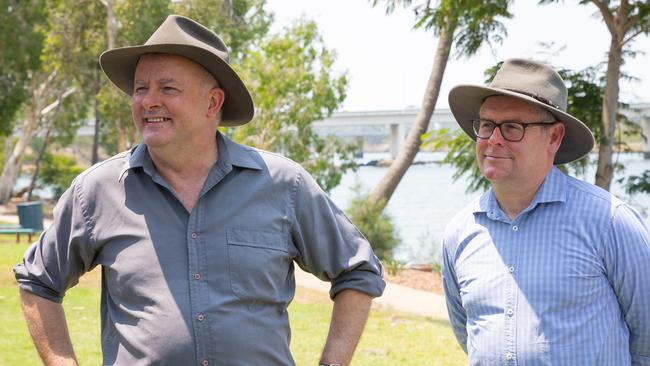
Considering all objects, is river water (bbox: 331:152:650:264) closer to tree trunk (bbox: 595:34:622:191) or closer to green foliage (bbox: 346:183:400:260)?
green foliage (bbox: 346:183:400:260)

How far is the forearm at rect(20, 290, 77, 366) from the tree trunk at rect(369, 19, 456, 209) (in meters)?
14.2

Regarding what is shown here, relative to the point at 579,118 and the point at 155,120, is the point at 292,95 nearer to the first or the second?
the point at 579,118

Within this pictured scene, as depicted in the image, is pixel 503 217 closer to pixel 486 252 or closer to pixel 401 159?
pixel 486 252

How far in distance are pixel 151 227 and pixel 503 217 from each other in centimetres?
138

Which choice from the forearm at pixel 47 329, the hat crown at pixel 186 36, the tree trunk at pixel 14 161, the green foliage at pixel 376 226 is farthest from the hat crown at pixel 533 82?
the tree trunk at pixel 14 161

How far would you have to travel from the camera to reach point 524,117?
146 inches

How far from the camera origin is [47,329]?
346 centimetres

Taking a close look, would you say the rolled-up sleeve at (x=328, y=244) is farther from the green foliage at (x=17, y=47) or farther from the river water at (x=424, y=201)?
the green foliage at (x=17, y=47)

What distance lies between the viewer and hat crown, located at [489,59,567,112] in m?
3.71

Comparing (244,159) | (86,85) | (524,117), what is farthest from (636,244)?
(86,85)

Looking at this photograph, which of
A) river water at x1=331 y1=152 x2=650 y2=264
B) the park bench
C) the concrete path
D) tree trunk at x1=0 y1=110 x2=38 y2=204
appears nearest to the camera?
the concrete path

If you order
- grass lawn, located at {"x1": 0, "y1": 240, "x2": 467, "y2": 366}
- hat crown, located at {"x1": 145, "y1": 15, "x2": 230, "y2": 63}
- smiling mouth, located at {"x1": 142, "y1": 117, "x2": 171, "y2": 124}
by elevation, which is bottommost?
grass lawn, located at {"x1": 0, "y1": 240, "x2": 467, "y2": 366}

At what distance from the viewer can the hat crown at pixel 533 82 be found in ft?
12.2

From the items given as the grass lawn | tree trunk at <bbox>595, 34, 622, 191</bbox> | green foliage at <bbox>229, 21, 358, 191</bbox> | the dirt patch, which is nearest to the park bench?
green foliage at <bbox>229, 21, 358, 191</bbox>
